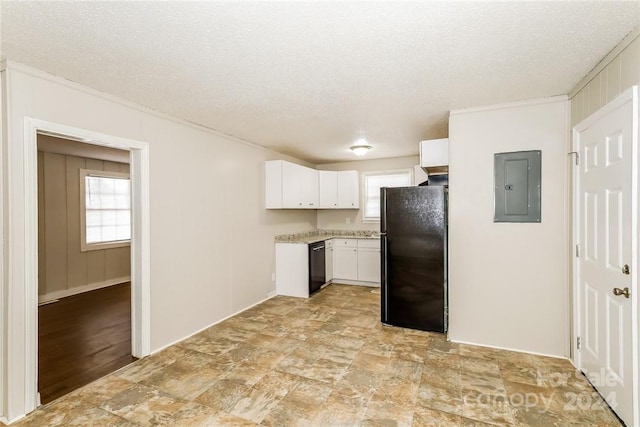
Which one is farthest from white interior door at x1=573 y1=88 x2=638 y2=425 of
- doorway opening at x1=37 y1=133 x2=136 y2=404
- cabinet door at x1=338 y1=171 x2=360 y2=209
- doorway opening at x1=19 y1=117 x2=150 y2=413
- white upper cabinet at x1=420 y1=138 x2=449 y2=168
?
doorway opening at x1=37 y1=133 x2=136 y2=404

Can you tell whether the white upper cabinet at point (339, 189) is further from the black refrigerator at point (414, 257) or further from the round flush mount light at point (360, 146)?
the black refrigerator at point (414, 257)

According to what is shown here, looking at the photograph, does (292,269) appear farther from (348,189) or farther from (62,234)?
(62,234)

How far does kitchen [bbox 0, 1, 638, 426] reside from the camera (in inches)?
84.5

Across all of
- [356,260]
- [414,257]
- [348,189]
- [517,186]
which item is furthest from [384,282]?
[348,189]

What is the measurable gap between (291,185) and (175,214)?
2132 millimetres

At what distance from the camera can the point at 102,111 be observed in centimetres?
268

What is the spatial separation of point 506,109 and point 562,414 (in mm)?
2612

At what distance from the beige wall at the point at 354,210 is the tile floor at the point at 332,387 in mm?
3085

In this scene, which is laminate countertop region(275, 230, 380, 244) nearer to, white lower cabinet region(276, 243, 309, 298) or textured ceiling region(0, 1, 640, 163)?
white lower cabinet region(276, 243, 309, 298)

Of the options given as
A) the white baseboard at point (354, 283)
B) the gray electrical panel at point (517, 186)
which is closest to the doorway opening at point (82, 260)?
the white baseboard at point (354, 283)

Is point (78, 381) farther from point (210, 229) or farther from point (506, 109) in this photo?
point (506, 109)

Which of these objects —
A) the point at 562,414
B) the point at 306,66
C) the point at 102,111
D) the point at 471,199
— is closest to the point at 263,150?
the point at 102,111

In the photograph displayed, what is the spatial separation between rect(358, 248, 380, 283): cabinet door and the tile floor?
2054mm

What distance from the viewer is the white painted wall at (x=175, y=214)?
6.97 ft
